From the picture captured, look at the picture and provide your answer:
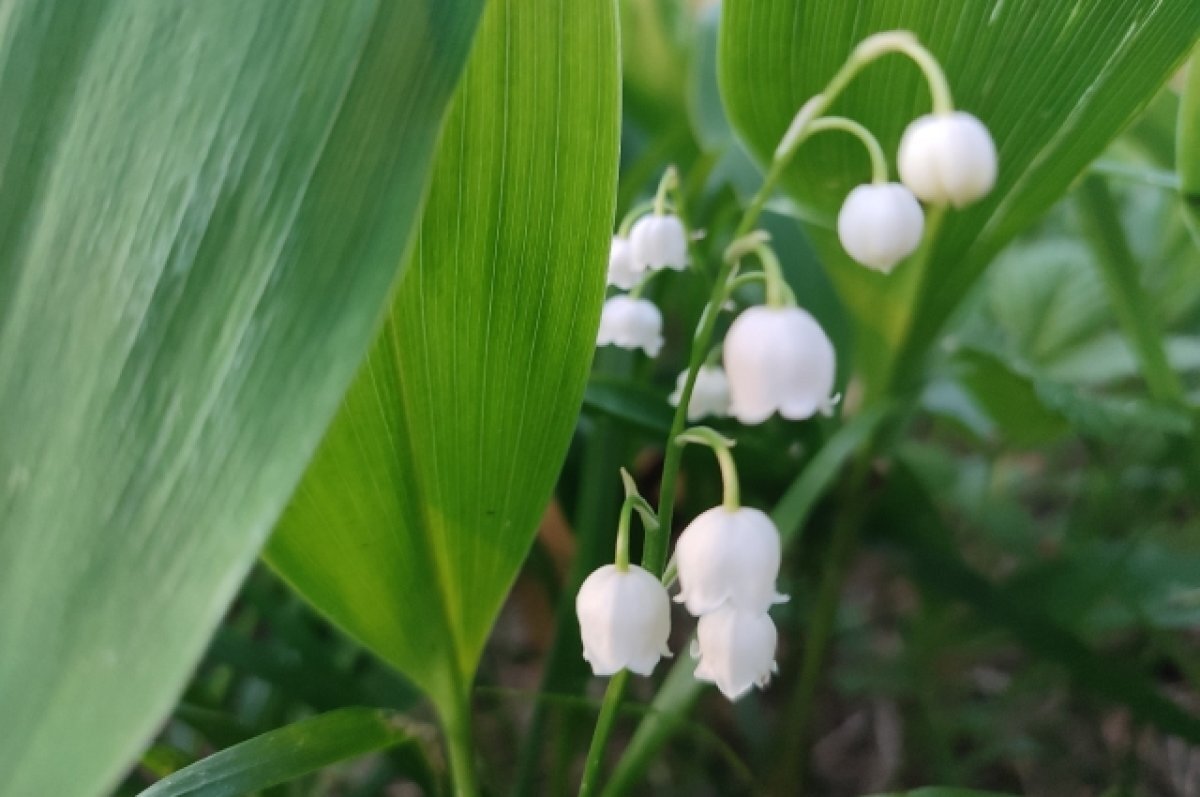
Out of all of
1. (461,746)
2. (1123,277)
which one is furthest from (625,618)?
(1123,277)

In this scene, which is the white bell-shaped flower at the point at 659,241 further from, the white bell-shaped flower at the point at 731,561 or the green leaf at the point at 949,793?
the green leaf at the point at 949,793

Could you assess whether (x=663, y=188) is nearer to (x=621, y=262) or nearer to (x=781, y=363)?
(x=621, y=262)

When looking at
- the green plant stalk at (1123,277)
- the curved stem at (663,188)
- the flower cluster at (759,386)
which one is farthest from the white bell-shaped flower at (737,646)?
the green plant stalk at (1123,277)

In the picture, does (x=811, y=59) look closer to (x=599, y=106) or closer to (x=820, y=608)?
(x=599, y=106)

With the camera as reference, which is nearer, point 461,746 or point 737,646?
point 737,646

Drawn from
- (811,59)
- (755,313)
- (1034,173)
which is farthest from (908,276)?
(755,313)

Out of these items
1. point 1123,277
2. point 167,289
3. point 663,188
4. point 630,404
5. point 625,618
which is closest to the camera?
point 167,289
